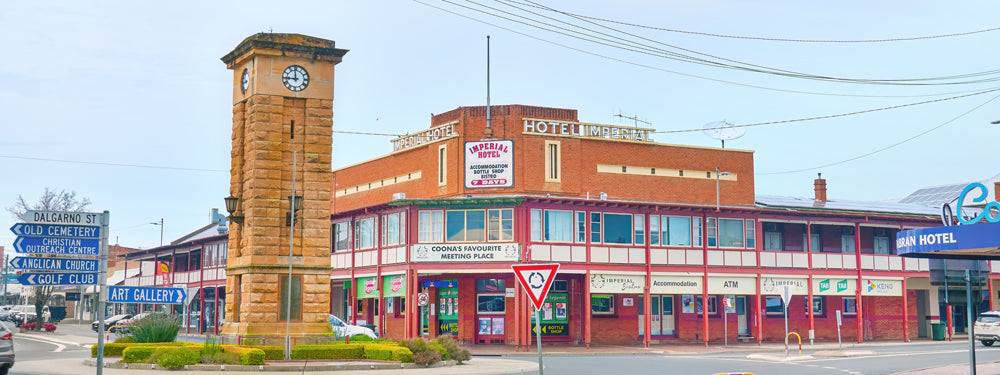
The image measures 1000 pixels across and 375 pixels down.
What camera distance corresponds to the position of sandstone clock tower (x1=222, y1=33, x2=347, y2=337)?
2877cm


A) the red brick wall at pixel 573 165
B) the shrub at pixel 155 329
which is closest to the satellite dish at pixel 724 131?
the red brick wall at pixel 573 165

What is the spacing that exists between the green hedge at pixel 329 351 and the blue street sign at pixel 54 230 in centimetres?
1237

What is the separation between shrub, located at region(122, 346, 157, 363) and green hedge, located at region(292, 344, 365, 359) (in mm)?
3765

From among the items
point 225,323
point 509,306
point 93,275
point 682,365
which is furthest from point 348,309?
point 93,275

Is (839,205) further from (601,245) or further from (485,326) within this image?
(485,326)

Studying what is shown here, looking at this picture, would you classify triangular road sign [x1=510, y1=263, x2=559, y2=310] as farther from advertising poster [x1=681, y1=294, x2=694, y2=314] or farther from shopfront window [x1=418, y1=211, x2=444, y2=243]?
advertising poster [x1=681, y1=294, x2=694, y2=314]

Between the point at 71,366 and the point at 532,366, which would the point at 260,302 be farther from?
the point at 532,366

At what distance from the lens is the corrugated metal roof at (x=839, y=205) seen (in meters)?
52.2

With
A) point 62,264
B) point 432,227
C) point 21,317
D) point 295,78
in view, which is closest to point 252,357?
point 295,78

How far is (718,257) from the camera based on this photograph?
46.3 metres

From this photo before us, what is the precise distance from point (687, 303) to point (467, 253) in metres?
11.9

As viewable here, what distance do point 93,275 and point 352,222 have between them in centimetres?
3354

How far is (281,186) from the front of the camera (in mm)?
29219

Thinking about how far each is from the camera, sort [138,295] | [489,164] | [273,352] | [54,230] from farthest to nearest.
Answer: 1. [489,164]
2. [273,352]
3. [138,295]
4. [54,230]
